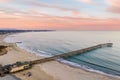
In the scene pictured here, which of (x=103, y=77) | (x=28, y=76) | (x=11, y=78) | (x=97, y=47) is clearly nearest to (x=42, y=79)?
(x=28, y=76)

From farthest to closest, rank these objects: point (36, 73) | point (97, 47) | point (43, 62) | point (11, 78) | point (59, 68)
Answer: point (97, 47) < point (43, 62) < point (59, 68) < point (36, 73) < point (11, 78)

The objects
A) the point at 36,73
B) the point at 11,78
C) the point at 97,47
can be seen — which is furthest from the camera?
the point at 97,47

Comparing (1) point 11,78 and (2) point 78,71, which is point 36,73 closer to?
(1) point 11,78

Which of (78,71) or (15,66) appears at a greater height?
(15,66)

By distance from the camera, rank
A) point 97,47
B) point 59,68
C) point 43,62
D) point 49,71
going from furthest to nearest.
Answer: point 97,47 → point 43,62 → point 59,68 → point 49,71

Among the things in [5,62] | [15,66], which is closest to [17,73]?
[15,66]

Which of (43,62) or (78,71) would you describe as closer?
(78,71)

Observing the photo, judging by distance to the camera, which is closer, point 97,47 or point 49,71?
point 49,71

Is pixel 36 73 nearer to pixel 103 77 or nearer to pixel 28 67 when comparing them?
pixel 28 67

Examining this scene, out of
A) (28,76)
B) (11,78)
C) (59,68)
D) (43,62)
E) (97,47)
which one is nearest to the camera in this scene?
(11,78)
